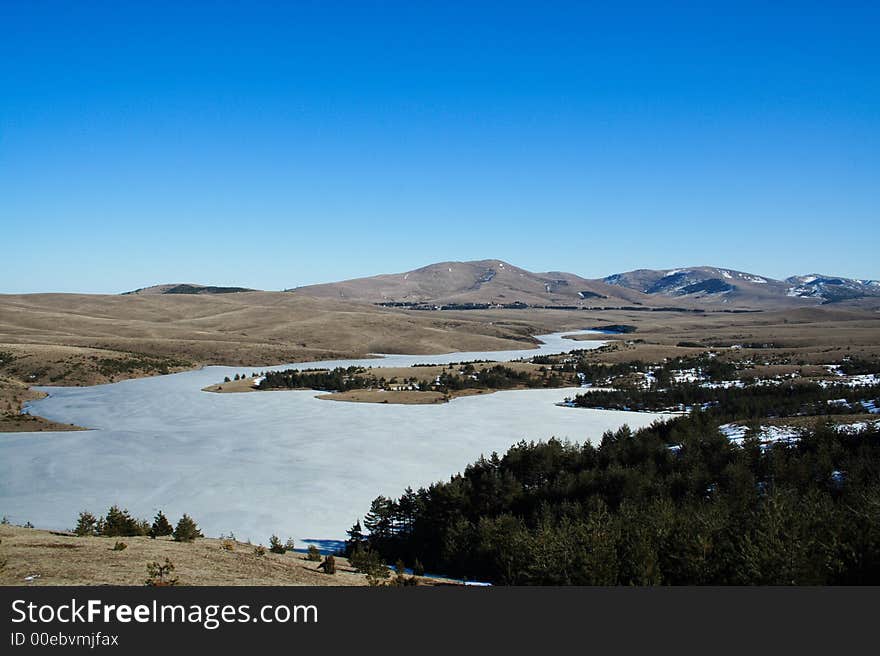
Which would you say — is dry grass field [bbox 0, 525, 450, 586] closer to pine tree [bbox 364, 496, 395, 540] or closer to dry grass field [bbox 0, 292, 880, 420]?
pine tree [bbox 364, 496, 395, 540]

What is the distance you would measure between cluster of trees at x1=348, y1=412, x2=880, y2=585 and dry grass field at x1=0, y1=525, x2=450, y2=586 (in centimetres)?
527

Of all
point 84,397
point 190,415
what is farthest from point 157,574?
point 84,397

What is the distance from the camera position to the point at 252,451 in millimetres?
50312

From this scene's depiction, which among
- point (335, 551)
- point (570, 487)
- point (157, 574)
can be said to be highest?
point (157, 574)

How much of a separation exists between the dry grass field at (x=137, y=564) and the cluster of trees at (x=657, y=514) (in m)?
5.27

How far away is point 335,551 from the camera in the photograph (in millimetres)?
29703

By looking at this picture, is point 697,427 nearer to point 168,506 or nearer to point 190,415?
point 168,506

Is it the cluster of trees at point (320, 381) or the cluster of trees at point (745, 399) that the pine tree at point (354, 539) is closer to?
the cluster of trees at point (745, 399)

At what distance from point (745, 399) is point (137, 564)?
61175 millimetres

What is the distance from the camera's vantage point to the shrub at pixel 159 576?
14601 millimetres

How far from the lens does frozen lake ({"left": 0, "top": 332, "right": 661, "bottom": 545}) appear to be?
36.2m

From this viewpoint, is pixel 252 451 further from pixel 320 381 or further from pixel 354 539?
pixel 320 381

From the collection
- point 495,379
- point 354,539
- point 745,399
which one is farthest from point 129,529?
point 495,379
